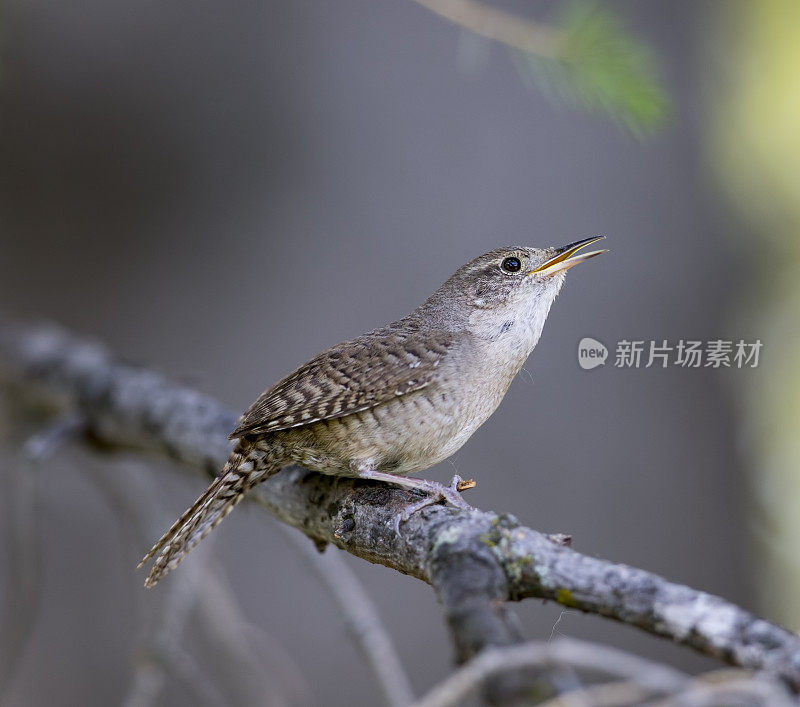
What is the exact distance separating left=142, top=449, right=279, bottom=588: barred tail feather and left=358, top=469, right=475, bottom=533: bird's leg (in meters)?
0.31

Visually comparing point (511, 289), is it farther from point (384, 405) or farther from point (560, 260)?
point (384, 405)

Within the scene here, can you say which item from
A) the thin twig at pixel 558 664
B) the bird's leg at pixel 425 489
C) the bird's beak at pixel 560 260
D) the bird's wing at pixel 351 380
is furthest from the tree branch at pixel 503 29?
the thin twig at pixel 558 664

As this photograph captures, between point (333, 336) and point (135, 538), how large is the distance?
1.01 meters

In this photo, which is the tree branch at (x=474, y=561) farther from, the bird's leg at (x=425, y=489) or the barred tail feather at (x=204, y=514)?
the barred tail feather at (x=204, y=514)

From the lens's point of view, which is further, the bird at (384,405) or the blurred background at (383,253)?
the blurred background at (383,253)

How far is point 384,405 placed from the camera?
2305mm

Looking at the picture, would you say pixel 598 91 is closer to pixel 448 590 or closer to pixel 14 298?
pixel 448 590

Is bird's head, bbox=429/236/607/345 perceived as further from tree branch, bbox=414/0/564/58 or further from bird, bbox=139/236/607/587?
tree branch, bbox=414/0/564/58

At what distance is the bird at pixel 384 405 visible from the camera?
7.34 ft

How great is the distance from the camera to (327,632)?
3357 millimetres

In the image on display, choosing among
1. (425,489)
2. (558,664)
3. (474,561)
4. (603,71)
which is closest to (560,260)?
(603,71)

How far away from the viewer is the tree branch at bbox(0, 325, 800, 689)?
1.34m

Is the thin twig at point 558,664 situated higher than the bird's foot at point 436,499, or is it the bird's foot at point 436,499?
the bird's foot at point 436,499

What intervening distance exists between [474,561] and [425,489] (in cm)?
57
